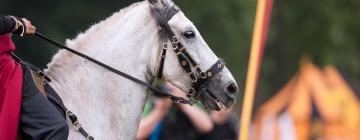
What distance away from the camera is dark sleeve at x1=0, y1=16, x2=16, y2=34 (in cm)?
600

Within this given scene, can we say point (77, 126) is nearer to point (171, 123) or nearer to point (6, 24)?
point (6, 24)

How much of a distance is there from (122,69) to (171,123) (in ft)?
13.4

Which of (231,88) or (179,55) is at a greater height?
(179,55)

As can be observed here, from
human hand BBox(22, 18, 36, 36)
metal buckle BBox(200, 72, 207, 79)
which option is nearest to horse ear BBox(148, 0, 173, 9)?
metal buckle BBox(200, 72, 207, 79)

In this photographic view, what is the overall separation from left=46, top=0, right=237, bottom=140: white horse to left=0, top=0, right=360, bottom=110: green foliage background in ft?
41.3

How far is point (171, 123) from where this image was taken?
34.6 ft

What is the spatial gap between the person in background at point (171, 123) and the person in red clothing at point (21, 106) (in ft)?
14.5

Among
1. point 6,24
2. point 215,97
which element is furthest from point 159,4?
point 6,24

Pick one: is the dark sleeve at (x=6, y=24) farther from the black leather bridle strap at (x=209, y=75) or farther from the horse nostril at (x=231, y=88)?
the horse nostril at (x=231, y=88)

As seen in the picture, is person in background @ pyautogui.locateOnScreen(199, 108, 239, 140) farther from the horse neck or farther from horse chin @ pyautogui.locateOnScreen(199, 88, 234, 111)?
the horse neck

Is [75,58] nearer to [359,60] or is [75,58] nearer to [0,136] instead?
[0,136]

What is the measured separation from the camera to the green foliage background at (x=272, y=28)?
19.5 metres

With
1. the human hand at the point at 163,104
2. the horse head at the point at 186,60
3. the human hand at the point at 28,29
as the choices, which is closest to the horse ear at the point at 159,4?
the horse head at the point at 186,60

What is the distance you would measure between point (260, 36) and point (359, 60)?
1616 cm
